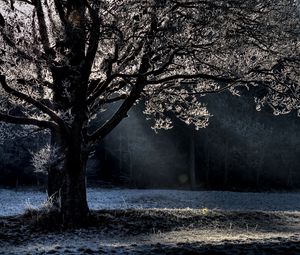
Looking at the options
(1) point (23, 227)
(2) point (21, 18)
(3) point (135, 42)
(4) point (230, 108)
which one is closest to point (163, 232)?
(1) point (23, 227)

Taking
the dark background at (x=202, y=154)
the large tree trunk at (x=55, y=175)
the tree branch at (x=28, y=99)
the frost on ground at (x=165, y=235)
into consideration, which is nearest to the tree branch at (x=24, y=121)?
the tree branch at (x=28, y=99)

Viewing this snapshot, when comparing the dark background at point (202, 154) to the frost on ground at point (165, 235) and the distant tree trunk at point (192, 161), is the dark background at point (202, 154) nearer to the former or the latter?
the distant tree trunk at point (192, 161)

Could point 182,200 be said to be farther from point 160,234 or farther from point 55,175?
point 160,234

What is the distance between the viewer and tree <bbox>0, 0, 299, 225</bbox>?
11.0 metres

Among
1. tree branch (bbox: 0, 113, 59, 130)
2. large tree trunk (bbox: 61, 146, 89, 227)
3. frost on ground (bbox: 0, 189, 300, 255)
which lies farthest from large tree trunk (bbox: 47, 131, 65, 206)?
frost on ground (bbox: 0, 189, 300, 255)

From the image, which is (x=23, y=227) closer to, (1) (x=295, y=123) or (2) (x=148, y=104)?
(2) (x=148, y=104)

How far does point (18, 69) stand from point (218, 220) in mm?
7130

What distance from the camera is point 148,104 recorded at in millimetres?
16453

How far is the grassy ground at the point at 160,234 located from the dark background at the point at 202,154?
22408 millimetres

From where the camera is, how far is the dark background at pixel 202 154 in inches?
1532

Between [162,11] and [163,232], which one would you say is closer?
[162,11]

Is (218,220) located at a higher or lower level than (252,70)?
lower

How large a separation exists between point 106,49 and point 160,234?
482cm

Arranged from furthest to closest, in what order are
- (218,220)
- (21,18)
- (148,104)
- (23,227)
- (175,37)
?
1. (148,104)
2. (218,220)
3. (23,227)
4. (21,18)
5. (175,37)
